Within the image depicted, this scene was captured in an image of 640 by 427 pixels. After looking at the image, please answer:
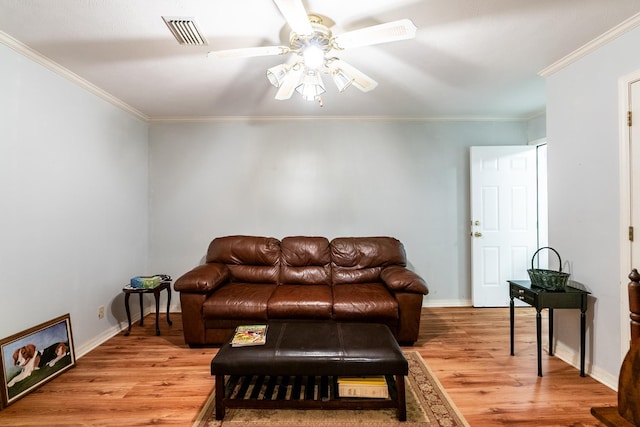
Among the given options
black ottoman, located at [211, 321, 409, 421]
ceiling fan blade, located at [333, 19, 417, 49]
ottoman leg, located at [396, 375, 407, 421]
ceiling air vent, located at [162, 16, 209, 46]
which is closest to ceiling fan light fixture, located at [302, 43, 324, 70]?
ceiling fan blade, located at [333, 19, 417, 49]

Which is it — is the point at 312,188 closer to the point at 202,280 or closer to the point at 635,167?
the point at 202,280

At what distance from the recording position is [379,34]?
156cm

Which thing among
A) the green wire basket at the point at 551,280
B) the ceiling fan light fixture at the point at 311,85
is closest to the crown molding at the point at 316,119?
the ceiling fan light fixture at the point at 311,85

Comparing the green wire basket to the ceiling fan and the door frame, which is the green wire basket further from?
the ceiling fan

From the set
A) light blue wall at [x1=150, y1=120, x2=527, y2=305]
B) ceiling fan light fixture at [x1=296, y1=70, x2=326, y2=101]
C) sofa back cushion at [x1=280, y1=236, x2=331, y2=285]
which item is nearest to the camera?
ceiling fan light fixture at [x1=296, y1=70, x2=326, y2=101]

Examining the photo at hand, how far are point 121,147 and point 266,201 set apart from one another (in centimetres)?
168

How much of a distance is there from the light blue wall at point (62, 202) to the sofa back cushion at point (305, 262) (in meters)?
1.77

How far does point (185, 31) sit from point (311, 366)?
2.24 m

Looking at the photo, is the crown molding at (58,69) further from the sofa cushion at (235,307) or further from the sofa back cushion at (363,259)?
the sofa back cushion at (363,259)

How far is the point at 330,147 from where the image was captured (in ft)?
12.6

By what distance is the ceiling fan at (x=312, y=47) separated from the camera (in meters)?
1.48

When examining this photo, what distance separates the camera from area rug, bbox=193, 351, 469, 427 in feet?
5.75

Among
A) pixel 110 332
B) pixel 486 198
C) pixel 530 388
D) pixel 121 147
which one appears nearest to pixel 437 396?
pixel 530 388

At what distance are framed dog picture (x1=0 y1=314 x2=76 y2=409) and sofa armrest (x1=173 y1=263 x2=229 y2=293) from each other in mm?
882
